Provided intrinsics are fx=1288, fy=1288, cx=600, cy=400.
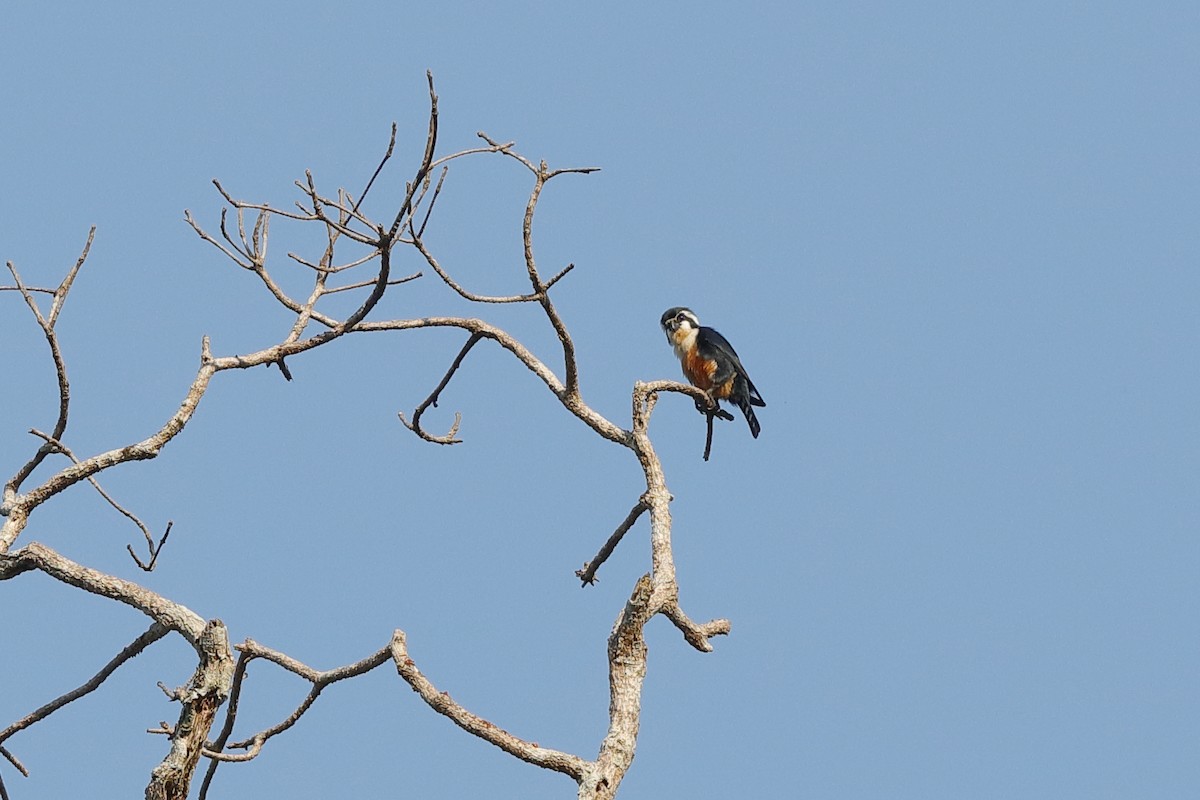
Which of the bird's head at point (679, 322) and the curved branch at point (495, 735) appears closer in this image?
the curved branch at point (495, 735)

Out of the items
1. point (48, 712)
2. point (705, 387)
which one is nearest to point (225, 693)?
point (48, 712)

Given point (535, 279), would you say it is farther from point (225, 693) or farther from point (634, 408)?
Answer: point (225, 693)

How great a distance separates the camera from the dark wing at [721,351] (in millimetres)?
7590

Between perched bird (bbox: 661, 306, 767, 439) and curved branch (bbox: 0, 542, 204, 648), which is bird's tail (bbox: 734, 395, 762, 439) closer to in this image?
perched bird (bbox: 661, 306, 767, 439)

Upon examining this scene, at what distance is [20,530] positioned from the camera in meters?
5.23

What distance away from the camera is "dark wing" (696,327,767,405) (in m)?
7.59

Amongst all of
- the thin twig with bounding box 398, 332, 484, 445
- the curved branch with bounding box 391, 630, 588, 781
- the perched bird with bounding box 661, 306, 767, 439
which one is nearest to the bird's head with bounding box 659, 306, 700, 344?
the perched bird with bounding box 661, 306, 767, 439

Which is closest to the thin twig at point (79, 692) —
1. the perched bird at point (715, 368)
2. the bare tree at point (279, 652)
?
the bare tree at point (279, 652)

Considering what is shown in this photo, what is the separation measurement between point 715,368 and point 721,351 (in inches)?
4.7

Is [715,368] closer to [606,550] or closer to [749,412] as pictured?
[749,412]

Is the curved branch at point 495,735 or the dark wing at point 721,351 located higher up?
the dark wing at point 721,351

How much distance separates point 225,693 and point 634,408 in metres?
2.06

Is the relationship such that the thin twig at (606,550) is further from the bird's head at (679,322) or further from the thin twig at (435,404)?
the bird's head at (679,322)

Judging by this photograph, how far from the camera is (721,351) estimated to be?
766 cm
